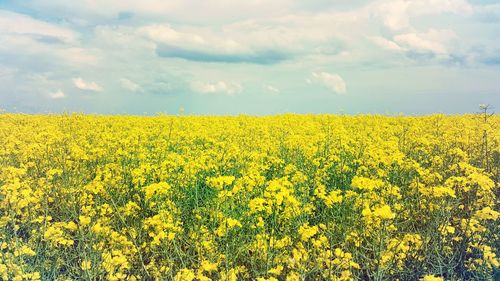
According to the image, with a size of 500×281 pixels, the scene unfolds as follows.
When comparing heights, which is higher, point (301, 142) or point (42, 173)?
point (301, 142)

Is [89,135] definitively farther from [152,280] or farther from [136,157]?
[152,280]

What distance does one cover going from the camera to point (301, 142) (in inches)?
348

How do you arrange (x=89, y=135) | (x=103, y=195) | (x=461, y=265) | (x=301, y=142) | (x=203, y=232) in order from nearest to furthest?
(x=203, y=232)
(x=461, y=265)
(x=103, y=195)
(x=301, y=142)
(x=89, y=135)

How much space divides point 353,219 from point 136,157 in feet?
15.5

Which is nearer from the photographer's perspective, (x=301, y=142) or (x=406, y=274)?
(x=406, y=274)

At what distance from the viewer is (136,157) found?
26.1ft

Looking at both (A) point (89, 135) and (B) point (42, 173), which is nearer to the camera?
(B) point (42, 173)

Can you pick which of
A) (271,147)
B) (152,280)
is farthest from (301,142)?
(152,280)

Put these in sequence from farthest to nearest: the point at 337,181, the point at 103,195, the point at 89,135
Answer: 1. the point at 89,135
2. the point at 337,181
3. the point at 103,195

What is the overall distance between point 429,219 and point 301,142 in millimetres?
3691

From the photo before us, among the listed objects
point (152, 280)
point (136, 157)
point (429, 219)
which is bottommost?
point (152, 280)

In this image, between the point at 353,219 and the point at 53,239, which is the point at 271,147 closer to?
the point at 353,219

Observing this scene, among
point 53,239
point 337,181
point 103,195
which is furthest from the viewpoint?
point 337,181

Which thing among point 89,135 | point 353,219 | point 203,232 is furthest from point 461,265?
point 89,135
